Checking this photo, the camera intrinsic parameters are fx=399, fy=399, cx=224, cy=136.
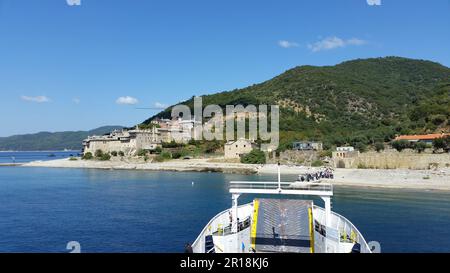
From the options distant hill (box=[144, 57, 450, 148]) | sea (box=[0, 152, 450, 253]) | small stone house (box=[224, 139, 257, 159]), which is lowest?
sea (box=[0, 152, 450, 253])

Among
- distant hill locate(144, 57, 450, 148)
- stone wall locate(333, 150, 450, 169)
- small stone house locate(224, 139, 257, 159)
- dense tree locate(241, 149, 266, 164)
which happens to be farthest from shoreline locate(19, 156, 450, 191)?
distant hill locate(144, 57, 450, 148)

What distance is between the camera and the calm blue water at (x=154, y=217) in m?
19.6

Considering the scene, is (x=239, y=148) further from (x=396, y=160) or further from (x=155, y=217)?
(x=155, y=217)

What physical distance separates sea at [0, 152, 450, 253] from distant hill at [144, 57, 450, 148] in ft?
115

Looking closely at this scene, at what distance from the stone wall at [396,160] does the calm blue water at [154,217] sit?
51.4ft

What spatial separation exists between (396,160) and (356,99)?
54.4 metres

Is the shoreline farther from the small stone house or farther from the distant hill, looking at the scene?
the distant hill

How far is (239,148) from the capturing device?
80.4 m

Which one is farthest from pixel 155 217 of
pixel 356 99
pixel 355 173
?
pixel 356 99

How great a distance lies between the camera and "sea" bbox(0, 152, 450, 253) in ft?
64.1

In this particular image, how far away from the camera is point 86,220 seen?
85.9ft

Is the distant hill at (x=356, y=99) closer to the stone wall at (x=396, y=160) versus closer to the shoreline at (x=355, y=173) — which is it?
the stone wall at (x=396, y=160)
